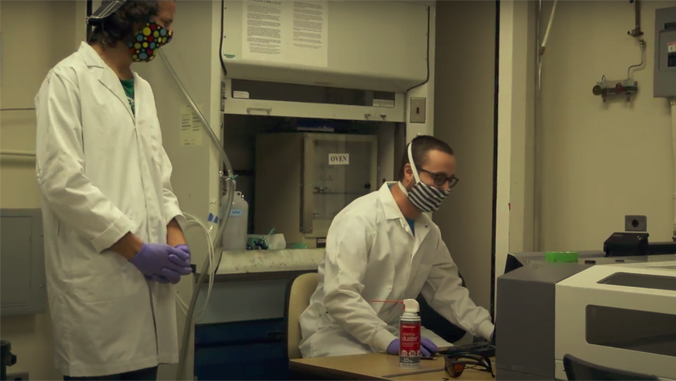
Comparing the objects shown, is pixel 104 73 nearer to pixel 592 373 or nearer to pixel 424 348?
pixel 424 348

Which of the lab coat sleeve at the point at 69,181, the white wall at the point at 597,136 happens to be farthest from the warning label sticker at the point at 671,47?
the lab coat sleeve at the point at 69,181

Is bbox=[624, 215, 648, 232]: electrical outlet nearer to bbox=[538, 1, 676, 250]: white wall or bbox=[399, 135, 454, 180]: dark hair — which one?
bbox=[399, 135, 454, 180]: dark hair

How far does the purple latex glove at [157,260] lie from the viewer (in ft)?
5.68

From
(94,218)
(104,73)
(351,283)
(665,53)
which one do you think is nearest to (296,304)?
(351,283)

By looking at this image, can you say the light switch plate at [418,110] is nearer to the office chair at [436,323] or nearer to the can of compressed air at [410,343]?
the office chair at [436,323]

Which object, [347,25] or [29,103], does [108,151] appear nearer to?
[29,103]

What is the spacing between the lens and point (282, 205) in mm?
3070

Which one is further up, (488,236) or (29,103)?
(29,103)

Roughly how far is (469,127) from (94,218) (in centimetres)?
208

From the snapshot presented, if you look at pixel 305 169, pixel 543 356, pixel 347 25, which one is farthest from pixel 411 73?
pixel 543 356

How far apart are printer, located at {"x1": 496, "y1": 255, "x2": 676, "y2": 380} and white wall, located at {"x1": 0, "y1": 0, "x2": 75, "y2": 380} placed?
5.90 ft

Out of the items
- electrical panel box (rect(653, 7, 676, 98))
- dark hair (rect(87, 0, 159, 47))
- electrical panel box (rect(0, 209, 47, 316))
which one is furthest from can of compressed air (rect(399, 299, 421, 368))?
electrical panel box (rect(653, 7, 676, 98))

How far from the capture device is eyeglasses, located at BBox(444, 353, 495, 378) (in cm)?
170

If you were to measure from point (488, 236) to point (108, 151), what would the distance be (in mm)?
1920
